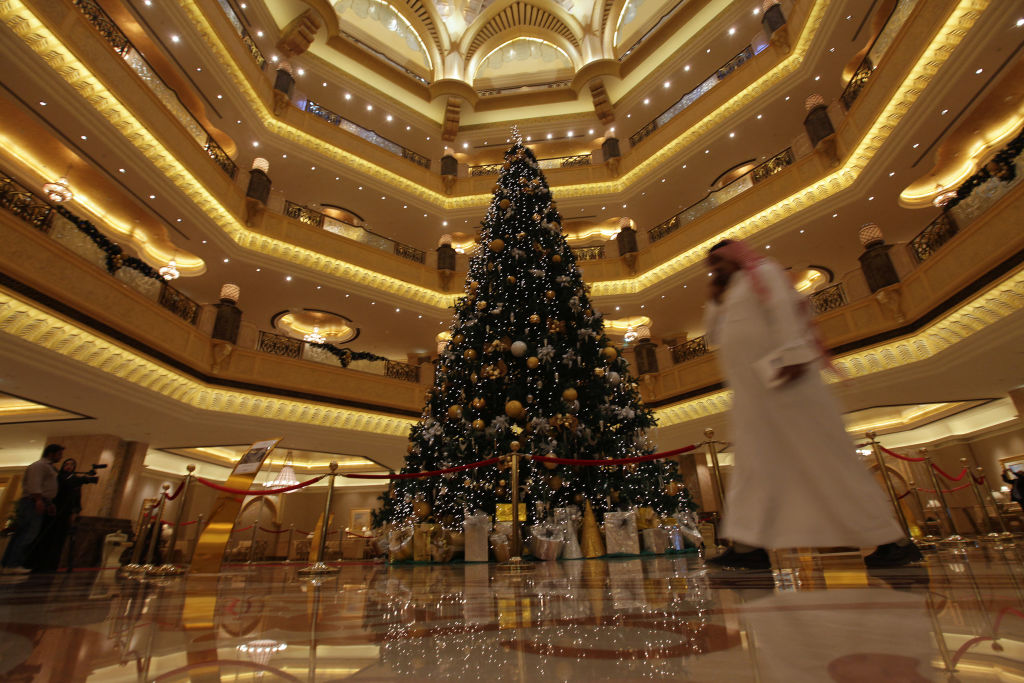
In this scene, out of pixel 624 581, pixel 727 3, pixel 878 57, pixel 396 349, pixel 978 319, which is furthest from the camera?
pixel 396 349

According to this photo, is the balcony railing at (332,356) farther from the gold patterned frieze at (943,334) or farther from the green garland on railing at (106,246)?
the gold patterned frieze at (943,334)

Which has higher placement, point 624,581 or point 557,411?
point 557,411

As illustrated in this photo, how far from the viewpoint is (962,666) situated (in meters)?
0.76

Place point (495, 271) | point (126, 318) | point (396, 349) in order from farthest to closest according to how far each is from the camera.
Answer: point (396, 349) → point (126, 318) → point (495, 271)

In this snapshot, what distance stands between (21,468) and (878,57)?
20411mm

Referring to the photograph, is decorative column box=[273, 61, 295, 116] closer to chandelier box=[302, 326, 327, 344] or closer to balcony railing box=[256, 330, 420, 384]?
chandelier box=[302, 326, 327, 344]

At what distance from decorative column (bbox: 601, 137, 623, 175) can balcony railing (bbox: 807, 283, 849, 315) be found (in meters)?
7.54

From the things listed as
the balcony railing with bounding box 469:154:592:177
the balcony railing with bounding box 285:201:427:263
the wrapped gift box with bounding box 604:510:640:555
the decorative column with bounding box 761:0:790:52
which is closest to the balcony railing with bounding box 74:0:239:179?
the balcony railing with bounding box 285:201:427:263

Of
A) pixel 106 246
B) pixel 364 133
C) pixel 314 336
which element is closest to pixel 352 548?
pixel 314 336

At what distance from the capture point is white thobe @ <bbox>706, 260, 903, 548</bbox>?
1658mm

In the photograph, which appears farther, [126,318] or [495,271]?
[126,318]

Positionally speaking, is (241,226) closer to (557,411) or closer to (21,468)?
(21,468)

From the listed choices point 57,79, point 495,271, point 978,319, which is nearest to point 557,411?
point 495,271

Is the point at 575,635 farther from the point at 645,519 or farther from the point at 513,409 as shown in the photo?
the point at 645,519
